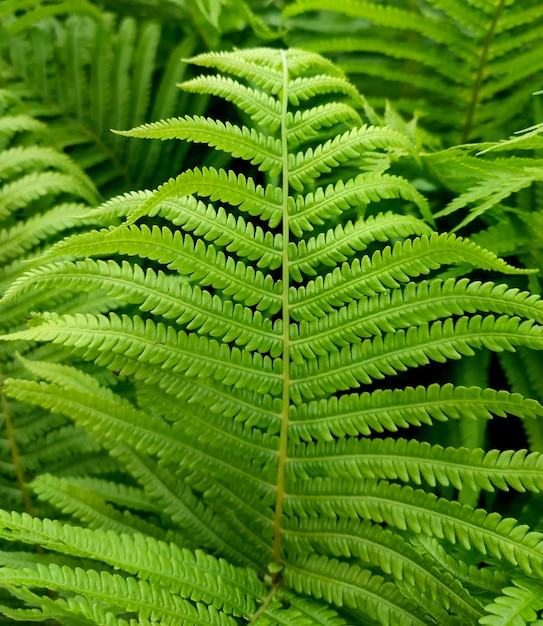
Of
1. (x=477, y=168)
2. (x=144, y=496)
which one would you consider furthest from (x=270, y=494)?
(x=477, y=168)

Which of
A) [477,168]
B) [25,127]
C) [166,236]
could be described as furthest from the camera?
[25,127]

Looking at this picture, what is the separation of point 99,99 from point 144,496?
808 mm

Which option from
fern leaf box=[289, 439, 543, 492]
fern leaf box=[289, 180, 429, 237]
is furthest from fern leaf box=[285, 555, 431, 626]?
fern leaf box=[289, 180, 429, 237]

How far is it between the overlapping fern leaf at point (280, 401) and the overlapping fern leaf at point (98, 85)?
438mm

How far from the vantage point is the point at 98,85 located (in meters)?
1.21

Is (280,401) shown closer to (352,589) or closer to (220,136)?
(352,589)

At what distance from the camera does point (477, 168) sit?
2.71ft

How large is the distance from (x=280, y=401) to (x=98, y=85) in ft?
2.69

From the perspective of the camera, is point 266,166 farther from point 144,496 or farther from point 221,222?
point 144,496

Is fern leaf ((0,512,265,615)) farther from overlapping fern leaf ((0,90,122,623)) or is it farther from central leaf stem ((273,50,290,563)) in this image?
overlapping fern leaf ((0,90,122,623))

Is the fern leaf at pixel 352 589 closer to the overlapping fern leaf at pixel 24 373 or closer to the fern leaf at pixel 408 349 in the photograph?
the fern leaf at pixel 408 349

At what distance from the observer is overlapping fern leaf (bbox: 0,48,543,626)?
0.66 m

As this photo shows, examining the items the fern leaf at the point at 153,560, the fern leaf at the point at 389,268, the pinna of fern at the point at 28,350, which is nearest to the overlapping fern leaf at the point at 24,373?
the pinna of fern at the point at 28,350

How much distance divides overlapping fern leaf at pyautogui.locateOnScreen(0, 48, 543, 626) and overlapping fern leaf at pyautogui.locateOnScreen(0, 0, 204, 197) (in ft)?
1.44
